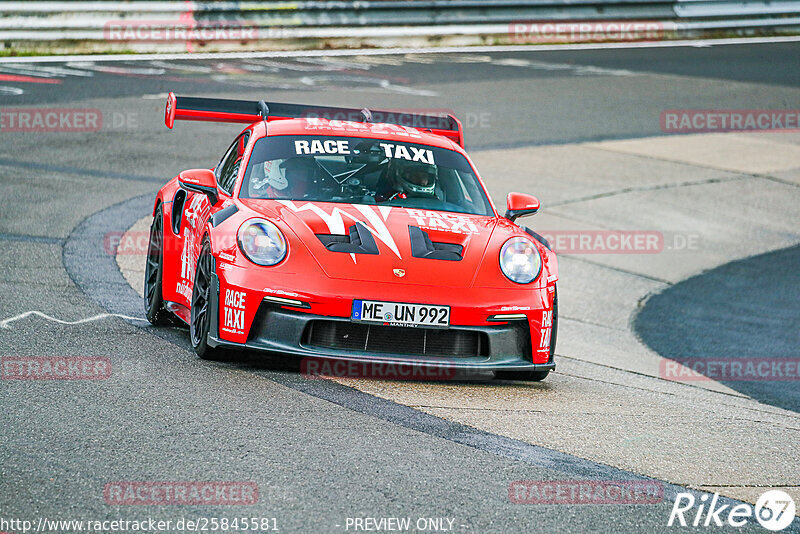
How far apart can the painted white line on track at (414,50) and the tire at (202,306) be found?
46.1 feet

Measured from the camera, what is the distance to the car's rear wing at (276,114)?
7.91 meters

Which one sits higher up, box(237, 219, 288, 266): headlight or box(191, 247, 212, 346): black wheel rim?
box(237, 219, 288, 266): headlight

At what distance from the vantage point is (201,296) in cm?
661

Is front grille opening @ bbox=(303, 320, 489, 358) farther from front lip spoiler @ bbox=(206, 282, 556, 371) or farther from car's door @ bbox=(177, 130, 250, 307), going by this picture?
car's door @ bbox=(177, 130, 250, 307)
